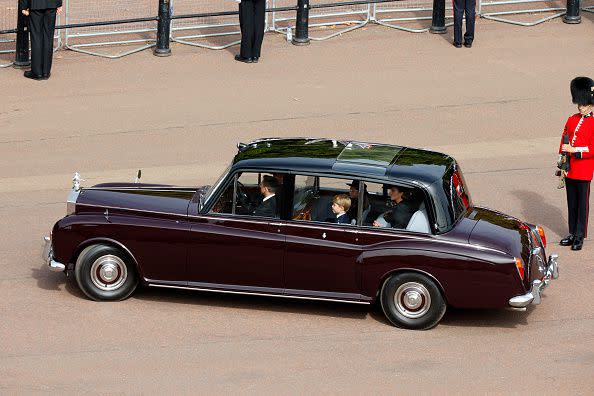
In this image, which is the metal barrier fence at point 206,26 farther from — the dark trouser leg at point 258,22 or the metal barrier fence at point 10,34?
the metal barrier fence at point 10,34

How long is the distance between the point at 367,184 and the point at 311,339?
1.45 meters

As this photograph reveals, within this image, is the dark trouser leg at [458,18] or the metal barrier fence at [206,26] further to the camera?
the metal barrier fence at [206,26]

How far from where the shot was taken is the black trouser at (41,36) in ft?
61.0

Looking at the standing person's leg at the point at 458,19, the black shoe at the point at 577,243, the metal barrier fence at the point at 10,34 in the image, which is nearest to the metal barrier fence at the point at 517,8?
the standing person's leg at the point at 458,19

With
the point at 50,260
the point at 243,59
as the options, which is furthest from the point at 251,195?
the point at 243,59

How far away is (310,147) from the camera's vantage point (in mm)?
12016

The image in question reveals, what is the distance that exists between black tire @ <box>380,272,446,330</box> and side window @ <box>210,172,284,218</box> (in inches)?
49.1

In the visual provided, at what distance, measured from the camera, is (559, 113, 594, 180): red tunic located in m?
13.2

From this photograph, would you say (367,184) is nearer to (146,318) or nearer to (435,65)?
(146,318)

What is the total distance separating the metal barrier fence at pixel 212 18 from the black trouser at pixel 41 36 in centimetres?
94

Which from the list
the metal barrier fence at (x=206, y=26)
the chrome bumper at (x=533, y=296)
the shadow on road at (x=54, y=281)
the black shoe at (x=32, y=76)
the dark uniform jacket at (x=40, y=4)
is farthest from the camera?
the metal barrier fence at (x=206, y=26)

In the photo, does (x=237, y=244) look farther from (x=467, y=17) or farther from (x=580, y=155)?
(x=467, y=17)

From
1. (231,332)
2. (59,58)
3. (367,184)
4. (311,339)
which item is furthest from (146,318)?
(59,58)

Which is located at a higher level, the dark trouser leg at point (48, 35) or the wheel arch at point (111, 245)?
the dark trouser leg at point (48, 35)
